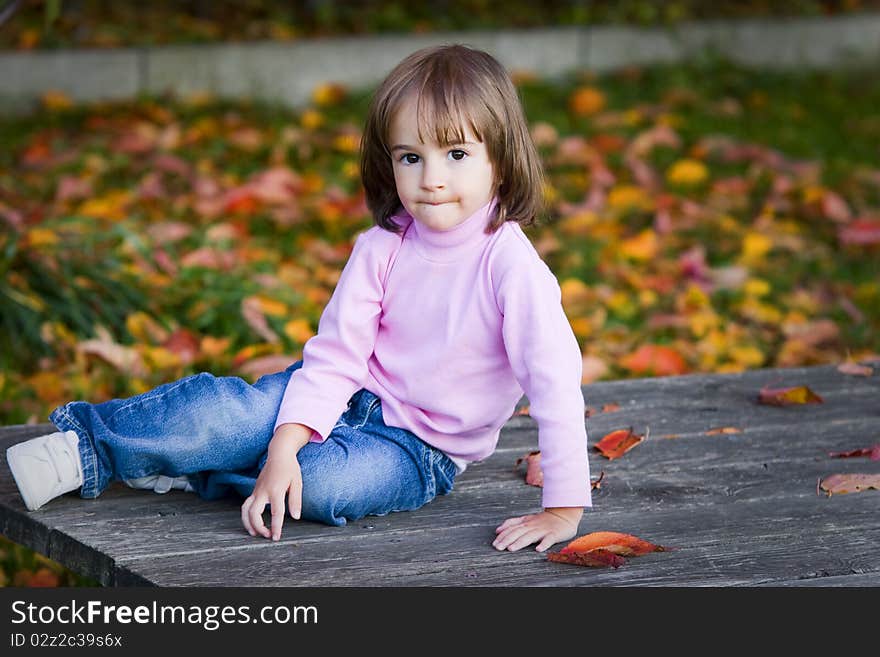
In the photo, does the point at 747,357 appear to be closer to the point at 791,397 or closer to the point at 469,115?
the point at 791,397

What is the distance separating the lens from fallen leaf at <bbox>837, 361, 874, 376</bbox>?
3.35 metres

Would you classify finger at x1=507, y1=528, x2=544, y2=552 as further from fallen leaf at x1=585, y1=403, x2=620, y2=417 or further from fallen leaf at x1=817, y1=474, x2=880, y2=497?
fallen leaf at x1=585, y1=403, x2=620, y2=417

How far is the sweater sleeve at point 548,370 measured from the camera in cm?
231

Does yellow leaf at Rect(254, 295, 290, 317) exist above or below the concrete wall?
below

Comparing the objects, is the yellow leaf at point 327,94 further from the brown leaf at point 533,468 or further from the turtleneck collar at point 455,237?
the turtleneck collar at point 455,237

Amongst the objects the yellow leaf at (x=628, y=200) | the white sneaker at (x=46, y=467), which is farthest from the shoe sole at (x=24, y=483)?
the yellow leaf at (x=628, y=200)

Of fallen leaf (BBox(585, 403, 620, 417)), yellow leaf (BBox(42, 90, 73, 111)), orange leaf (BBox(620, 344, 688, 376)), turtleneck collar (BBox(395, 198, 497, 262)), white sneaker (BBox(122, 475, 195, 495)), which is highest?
turtleneck collar (BBox(395, 198, 497, 262))

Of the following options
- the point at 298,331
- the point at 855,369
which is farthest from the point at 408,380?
the point at 298,331

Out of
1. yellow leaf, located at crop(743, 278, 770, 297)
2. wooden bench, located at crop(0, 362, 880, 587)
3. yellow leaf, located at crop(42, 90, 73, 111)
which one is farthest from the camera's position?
yellow leaf, located at crop(42, 90, 73, 111)

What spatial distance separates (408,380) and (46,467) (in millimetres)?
647

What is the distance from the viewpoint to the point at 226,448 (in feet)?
8.02

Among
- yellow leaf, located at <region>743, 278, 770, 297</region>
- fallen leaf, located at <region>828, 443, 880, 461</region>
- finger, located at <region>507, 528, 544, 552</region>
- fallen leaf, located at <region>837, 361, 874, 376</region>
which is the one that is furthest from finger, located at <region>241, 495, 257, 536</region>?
yellow leaf, located at <region>743, 278, 770, 297</region>

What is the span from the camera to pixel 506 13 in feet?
25.4

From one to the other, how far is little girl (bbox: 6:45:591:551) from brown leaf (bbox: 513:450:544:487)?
14 cm
